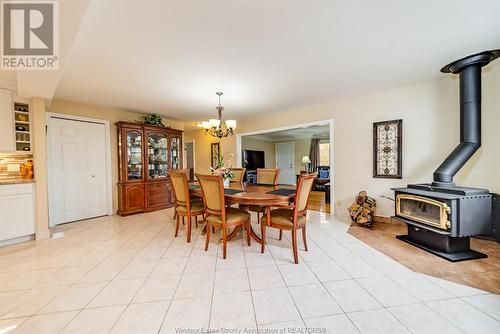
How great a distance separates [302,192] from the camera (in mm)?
2379

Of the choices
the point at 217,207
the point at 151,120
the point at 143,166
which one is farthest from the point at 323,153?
the point at 217,207

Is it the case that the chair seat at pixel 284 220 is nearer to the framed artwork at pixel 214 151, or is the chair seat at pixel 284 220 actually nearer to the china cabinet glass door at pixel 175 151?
the china cabinet glass door at pixel 175 151

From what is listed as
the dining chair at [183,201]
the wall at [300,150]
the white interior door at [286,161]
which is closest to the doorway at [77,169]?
the dining chair at [183,201]

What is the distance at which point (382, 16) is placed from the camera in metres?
1.73

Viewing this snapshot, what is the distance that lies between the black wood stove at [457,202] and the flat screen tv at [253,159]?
17.3ft

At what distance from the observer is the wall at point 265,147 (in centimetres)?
812

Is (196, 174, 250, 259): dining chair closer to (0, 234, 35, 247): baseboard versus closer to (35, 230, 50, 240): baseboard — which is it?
(35, 230, 50, 240): baseboard

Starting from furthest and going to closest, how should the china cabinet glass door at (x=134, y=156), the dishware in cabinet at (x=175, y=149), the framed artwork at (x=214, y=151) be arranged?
1. the framed artwork at (x=214, y=151)
2. the dishware in cabinet at (x=175, y=149)
3. the china cabinet glass door at (x=134, y=156)

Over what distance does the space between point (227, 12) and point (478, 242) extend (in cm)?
412

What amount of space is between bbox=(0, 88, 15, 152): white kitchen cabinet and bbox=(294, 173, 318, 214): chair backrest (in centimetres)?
416

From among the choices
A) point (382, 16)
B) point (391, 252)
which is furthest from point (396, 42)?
point (391, 252)

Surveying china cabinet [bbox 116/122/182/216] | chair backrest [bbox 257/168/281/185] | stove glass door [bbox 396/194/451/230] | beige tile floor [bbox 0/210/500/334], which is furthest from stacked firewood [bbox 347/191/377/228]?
china cabinet [bbox 116/122/182/216]

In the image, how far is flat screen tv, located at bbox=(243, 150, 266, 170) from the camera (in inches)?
297

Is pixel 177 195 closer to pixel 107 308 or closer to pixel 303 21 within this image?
pixel 107 308
